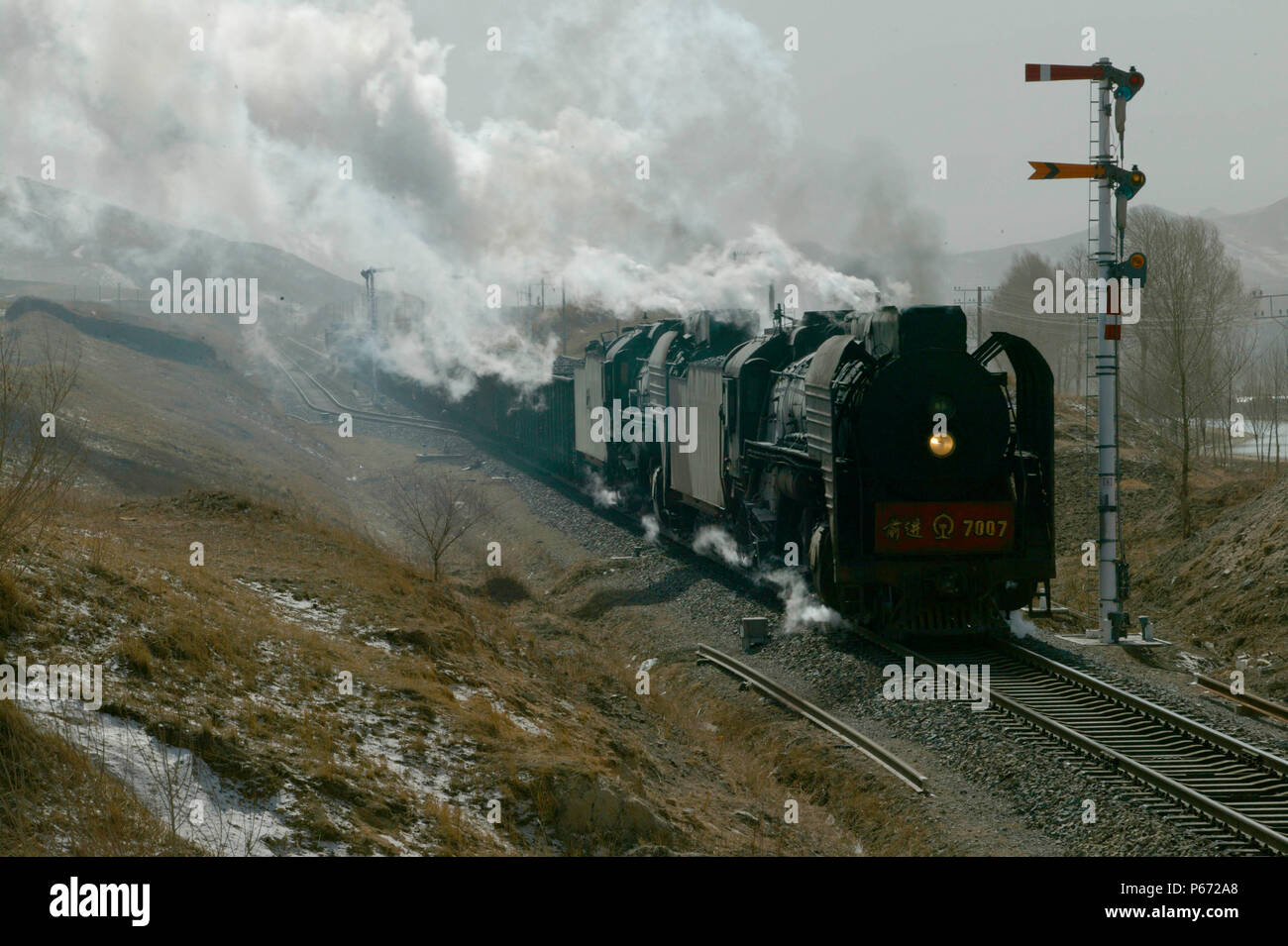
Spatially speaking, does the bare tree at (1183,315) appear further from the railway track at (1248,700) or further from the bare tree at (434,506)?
the bare tree at (434,506)

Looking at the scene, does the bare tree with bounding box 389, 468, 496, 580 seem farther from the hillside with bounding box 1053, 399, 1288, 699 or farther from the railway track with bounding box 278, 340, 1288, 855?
the hillside with bounding box 1053, 399, 1288, 699

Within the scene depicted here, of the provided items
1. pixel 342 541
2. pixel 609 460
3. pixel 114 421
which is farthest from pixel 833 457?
pixel 114 421

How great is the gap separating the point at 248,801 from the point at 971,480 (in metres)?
9.49

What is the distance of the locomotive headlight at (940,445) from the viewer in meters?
13.6

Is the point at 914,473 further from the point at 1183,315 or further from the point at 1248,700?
the point at 1183,315

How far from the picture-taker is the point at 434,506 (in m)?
25.1

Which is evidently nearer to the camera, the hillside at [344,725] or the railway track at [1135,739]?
the hillside at [344,725]

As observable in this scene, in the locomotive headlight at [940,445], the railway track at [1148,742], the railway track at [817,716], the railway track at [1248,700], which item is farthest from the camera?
the locomotive headlight at [940,445]

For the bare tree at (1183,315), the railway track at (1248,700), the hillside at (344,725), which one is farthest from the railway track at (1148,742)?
the bare tree at (1183,315)

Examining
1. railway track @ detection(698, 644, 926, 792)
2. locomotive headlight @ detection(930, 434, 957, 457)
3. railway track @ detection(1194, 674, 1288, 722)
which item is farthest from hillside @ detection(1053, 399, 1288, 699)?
railway track @ detection(698, 644, 926, 792)

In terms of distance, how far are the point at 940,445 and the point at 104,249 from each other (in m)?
185

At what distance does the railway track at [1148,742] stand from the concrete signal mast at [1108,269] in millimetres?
2397

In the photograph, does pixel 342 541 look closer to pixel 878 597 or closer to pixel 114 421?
pixel 878 597
